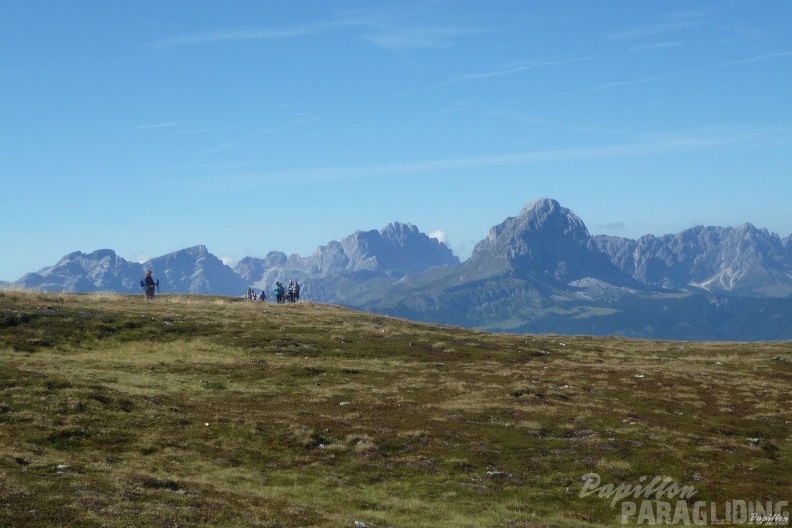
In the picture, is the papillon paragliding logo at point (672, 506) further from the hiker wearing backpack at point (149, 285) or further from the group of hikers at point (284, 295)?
the group of hikers at point (284, 295)

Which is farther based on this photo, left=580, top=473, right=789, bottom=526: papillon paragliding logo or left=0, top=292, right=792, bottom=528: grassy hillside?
left=580, top=473, right=789, bottom=526: papillon paragliding logo

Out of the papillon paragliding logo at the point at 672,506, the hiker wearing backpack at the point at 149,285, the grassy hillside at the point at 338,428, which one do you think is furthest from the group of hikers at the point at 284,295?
the papillon paragliding logo at the point at 672,506

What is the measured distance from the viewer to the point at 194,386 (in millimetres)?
52125

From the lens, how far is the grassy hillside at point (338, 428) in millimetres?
29094

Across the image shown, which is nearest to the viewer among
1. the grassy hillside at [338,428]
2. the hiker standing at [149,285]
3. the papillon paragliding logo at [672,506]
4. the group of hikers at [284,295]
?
the grassy hillside at [338,428]

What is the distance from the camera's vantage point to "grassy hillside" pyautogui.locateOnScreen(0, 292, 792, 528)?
2909cm

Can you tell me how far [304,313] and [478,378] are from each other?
3972 cm

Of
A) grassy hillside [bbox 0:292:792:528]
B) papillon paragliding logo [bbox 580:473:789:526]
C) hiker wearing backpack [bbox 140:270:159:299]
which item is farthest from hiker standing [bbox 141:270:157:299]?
papillon paragliding logo [bbox 580:473:789:526]

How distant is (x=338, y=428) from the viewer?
4306 cm

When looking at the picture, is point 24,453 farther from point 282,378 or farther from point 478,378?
point 478,378

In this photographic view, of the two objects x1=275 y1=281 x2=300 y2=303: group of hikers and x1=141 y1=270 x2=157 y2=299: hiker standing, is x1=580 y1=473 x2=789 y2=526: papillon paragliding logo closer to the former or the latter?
x1=141 y1=270 x2=157 y2=299: hiker standing

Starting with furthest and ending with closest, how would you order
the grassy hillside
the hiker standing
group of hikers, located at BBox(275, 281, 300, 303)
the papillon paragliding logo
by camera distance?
group of hikers, located at BBox(275, 281, 300, 303) < the hiker standing < the papillon paragliding logo < the grassy hillside

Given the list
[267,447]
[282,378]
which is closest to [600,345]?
[282,378]

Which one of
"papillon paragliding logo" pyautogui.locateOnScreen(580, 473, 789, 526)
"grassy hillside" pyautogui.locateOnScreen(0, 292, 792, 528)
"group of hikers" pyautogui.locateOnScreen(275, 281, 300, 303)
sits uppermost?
"group of hikers" pyautogui.locateOnScreen(275, 281, 300, 303)
